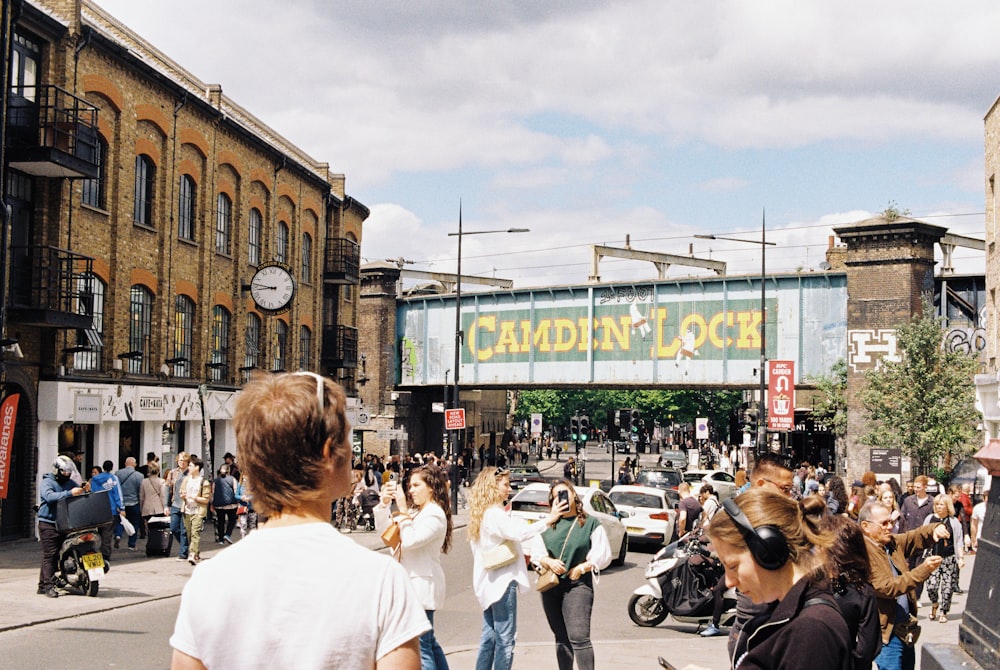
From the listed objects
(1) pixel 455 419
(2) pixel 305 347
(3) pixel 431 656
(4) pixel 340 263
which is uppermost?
(4) pixel 340 263

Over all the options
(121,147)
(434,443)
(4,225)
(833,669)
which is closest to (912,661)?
(833,669)

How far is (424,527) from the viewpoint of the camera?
25.6ft

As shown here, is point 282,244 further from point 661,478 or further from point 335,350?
point 661,478

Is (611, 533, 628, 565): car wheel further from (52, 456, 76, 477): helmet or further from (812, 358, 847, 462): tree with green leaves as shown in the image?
(812, 358, 847, 462): tree with green leaves

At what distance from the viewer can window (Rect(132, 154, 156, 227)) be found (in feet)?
88.0

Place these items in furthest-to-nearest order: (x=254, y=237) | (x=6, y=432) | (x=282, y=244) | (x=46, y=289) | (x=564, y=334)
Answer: (x=564, y=334) < (x=282, y=244) < (x=254, y=237) < (x=46, y=289) < (x=6, y=432)

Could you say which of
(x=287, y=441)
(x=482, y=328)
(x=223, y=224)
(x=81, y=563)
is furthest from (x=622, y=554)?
(x=482, y=328)

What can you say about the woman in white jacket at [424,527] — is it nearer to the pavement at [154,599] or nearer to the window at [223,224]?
the pavement at [154,599]

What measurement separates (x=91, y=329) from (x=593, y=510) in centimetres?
1198

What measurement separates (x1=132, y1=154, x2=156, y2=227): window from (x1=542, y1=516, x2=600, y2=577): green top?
20574mm

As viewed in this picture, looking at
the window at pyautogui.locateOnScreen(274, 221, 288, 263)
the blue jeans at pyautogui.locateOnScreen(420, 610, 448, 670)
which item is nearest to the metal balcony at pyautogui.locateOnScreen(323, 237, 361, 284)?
the window at pyautogui.locateOnScreen(274, 221, 288, 263)

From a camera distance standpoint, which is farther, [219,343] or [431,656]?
[219,343]

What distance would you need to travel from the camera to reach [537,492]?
21.4 m

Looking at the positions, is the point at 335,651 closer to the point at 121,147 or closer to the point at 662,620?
the point at 662,620
